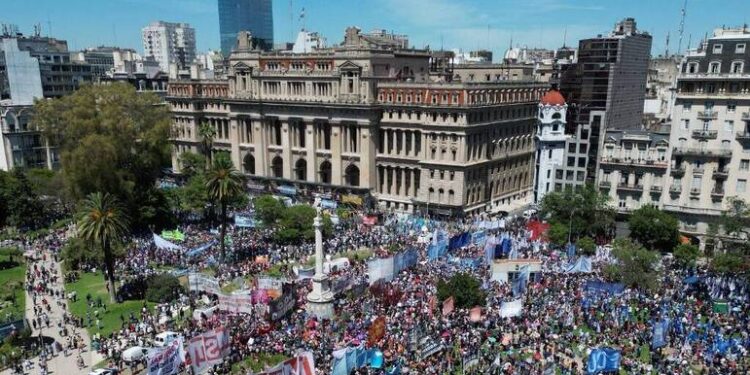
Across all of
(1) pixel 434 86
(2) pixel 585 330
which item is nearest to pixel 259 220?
(1) pixel 434 86

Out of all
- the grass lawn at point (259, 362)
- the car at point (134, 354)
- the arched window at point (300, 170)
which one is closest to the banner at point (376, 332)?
the grass lawn at point (259, 362)

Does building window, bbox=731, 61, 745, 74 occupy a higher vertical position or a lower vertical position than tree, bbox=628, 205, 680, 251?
higher

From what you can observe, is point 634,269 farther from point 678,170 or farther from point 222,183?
point 222,183

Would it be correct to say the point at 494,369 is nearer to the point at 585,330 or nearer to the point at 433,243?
the point at 585,330

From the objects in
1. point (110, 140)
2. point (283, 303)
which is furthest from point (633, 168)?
point (110, 140)

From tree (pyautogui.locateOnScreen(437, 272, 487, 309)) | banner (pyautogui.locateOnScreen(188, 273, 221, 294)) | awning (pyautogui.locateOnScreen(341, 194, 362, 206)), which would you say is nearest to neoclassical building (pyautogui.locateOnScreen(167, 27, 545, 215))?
awning (pyautogui.locateOnScreen(341, 194, 362, 206))

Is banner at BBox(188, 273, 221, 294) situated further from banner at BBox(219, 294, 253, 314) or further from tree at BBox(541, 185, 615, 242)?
tree at BBox(541, 185, 615, 242)
